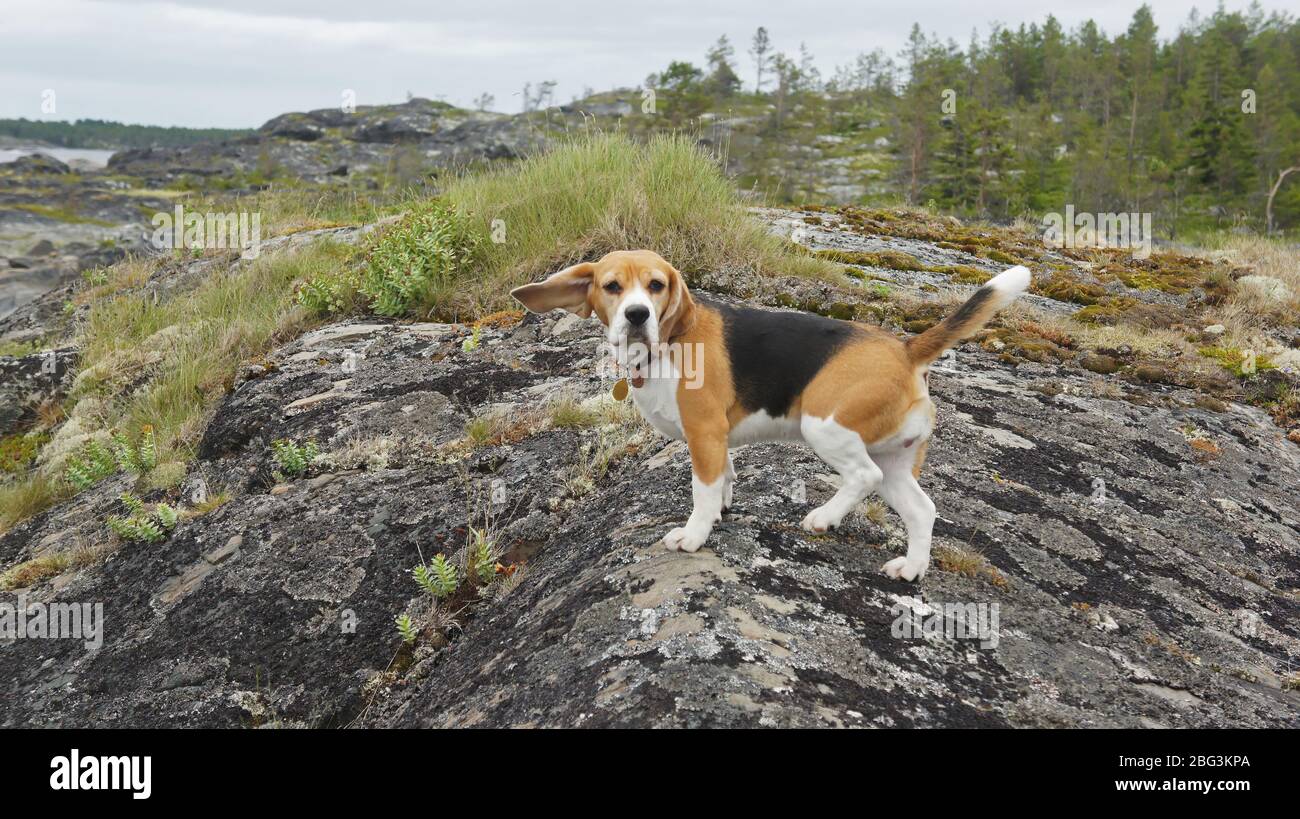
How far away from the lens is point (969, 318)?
3799 mm

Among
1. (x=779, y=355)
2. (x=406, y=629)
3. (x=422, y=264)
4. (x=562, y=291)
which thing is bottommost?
(x=406, y=629)

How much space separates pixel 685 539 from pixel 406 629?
1417 mm

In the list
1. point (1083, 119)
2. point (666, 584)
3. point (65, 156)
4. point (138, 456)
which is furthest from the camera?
point (65, 156)

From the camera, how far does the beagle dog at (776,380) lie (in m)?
3.62

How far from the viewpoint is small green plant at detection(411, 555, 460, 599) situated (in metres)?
4.04

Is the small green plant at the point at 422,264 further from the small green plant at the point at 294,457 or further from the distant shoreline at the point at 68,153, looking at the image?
the distant shoreline at the point at 68,153

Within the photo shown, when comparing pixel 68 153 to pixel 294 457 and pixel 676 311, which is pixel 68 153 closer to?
pixel 294 457

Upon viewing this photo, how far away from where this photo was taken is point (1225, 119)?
62.8 m

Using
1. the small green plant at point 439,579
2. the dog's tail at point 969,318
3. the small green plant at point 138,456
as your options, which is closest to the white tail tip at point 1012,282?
the dog's tail at point 969,318

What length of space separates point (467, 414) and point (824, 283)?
411 centimetres

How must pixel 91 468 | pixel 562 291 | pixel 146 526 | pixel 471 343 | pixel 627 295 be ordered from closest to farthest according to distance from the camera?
pixel 627 295, pixel 562 291, pixel 146 526, pixel 91 468, pixel 471 343

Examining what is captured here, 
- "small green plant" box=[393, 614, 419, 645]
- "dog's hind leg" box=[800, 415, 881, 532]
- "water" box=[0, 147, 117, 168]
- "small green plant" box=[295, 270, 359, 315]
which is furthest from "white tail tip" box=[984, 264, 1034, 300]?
"water" box=[0, 147, 117, 168]

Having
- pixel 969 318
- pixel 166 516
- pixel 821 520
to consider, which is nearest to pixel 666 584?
pixel 821 520

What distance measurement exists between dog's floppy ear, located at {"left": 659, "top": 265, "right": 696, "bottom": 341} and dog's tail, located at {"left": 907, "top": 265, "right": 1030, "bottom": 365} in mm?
1056
